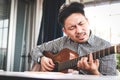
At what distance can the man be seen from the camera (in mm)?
1617

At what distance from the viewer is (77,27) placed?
1928 mm

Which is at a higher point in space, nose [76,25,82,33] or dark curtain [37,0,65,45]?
dark curtain [37,0,65,45]

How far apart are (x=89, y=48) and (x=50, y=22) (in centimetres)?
142

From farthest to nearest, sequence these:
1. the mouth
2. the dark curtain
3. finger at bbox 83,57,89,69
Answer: the dark curtain < the mouth < finger at bbox 83,57,89,69

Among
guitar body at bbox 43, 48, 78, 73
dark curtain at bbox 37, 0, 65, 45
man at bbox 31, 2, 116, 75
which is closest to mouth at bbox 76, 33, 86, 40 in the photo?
man at bbox 31, 2, 116, 75

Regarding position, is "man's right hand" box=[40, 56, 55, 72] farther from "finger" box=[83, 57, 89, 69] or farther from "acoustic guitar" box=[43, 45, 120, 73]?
"finger" box=[83, 57, 89, 69]

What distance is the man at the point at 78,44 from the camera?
5.31 ft

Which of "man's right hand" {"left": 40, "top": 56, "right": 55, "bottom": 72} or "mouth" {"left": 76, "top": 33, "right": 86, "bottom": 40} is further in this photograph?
"mouth" {"left": 76, "top": 33, "right": 86, "bottom": 40}

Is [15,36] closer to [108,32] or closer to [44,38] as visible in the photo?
[44,38]

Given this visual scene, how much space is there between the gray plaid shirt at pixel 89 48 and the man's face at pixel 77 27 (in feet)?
0.14

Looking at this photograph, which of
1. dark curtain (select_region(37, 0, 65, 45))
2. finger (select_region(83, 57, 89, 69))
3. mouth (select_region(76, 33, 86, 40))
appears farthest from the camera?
dark curtain (select_region(37, 0, 65, 45))

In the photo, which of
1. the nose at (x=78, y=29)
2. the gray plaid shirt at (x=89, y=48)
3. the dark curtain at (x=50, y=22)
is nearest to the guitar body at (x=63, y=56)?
the gray plaid shirt at (x=89, y=48)

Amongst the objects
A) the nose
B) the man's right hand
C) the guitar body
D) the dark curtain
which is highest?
the dark curtain

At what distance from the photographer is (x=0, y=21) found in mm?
3170
